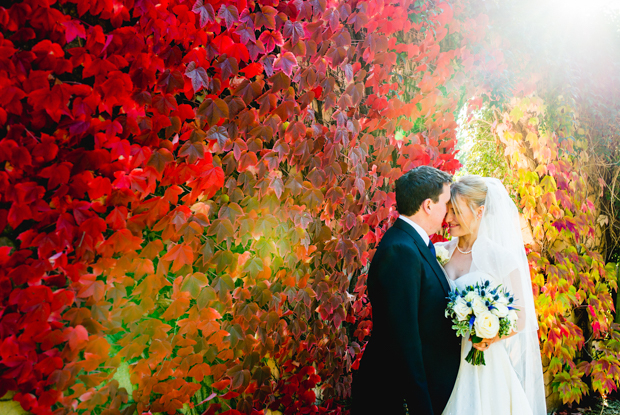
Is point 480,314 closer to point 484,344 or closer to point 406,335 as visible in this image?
point 484,344

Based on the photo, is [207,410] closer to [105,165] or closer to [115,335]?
[115,335]

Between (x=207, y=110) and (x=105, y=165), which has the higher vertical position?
(x=207, y=110)

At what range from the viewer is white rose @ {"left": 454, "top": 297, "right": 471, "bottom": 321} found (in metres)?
1.81

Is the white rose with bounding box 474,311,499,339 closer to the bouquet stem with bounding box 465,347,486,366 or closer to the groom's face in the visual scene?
the bouquet stem with bounding box 465,347,486,366

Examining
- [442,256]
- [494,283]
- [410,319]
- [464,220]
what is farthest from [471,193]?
[410,319]

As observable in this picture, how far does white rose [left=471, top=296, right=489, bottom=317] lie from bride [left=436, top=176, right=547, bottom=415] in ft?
0.67

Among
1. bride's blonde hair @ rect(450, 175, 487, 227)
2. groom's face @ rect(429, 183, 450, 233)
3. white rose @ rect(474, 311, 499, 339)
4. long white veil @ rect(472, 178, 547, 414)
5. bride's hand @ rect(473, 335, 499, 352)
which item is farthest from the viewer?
bride's blonde hair @ rect(450, 175, 487, 227)

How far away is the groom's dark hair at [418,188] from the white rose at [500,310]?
629 mm

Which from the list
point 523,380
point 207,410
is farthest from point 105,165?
point 523,380

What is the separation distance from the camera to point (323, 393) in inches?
95.0

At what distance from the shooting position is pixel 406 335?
1.68 meters

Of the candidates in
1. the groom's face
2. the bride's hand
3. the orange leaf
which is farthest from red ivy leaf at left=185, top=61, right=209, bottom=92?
the bride's hand

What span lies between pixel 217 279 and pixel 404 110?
1.81m

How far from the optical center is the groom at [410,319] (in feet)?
5.54
